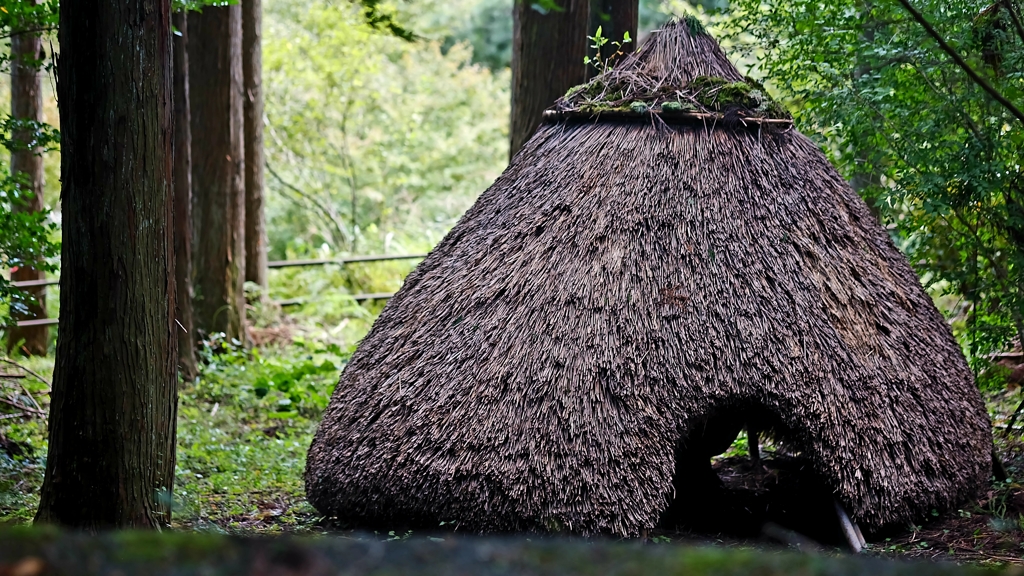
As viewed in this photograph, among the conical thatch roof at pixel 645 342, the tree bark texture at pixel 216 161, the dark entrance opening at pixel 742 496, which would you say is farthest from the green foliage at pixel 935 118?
the tree bark texture at pixel 216 161

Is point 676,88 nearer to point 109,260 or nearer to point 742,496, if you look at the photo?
point 742,496

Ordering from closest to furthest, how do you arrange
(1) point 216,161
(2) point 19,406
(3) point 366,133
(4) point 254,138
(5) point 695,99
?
(5) point 695,99 < (2) point 19,406 < (1) point 216,161 < (4) point 254,138 < (3) point 366,133

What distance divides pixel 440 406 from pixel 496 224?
1435 mm

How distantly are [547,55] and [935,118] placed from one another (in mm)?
3512

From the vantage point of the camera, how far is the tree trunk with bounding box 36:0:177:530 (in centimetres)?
381

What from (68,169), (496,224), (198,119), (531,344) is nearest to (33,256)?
(68,169)

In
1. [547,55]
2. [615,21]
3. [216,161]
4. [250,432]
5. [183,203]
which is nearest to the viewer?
[615,21]

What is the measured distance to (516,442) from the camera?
4.61 meters

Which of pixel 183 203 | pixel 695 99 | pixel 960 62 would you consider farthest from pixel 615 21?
pixel 183 203

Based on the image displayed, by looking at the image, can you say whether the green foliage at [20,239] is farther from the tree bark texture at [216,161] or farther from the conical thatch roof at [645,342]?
the tree bark texture at [216,161]

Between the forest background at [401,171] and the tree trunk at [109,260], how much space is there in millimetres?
424

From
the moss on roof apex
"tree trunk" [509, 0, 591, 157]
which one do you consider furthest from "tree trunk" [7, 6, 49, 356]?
the moss on roof apex

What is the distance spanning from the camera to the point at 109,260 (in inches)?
151

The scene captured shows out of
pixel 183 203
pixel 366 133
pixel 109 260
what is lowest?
pixel 109 260
